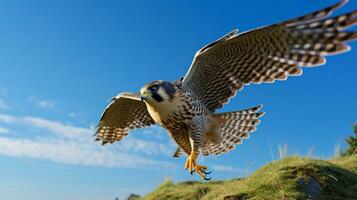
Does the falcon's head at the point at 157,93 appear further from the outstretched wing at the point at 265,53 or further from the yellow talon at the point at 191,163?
the yellow talon at the point at 191,163

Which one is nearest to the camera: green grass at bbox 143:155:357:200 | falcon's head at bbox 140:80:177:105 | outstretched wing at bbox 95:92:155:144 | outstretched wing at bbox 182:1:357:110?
outstretched wing at bbox 182:1:357:110

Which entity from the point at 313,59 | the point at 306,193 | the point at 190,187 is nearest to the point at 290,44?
the point at 313,59

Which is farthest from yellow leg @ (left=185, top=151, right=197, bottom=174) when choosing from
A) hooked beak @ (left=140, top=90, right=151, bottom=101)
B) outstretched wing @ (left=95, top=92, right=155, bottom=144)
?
outstretched wing @ (left=95, top=92, right=155, bottom=144)

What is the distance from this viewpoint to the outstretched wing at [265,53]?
6.66m

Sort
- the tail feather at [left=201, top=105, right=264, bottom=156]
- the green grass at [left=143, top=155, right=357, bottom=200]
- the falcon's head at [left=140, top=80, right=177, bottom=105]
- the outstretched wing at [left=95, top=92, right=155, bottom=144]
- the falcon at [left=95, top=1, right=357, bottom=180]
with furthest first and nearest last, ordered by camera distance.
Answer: the outstretched wing at [left=95, top=92, right=155, bottom=144], the tail feather at [left=201, top=105, right=264, bottom=156], the green grass at [left=143, top=155, right=357, bottom=200], the falcon's head at [left=140, top=80, right=177, bottom=105], the falcon at [left=95, top=1, right=357, bottom=180]

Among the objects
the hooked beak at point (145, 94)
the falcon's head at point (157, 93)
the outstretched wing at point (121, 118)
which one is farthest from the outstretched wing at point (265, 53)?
the outstretched wing at point (121, 118)

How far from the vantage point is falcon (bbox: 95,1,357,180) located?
6816 millimetres

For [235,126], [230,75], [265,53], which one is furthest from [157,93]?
[235,126]

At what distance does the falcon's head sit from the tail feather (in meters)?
1.67

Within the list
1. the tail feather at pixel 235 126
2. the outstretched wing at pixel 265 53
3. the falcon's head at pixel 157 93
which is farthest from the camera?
the tail feather at pixel 235 126

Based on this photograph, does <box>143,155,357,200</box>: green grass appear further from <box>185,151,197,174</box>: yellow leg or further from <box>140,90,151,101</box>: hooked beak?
<box>140,90,151,101</box>: hooked beak

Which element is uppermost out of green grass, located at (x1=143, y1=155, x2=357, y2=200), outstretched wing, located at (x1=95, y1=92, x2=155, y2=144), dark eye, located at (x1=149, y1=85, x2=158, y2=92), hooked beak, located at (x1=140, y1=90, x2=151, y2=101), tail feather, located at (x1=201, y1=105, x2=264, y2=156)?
outstretched wing, located at (x1=95, y1=92, x2=155, y2=144)

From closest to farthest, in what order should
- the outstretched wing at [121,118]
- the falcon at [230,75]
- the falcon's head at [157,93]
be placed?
the falcon at [230,75] < the falcon's head at [157,93] < the outstretched wing at [121,118]

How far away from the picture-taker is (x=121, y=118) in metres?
10.1
